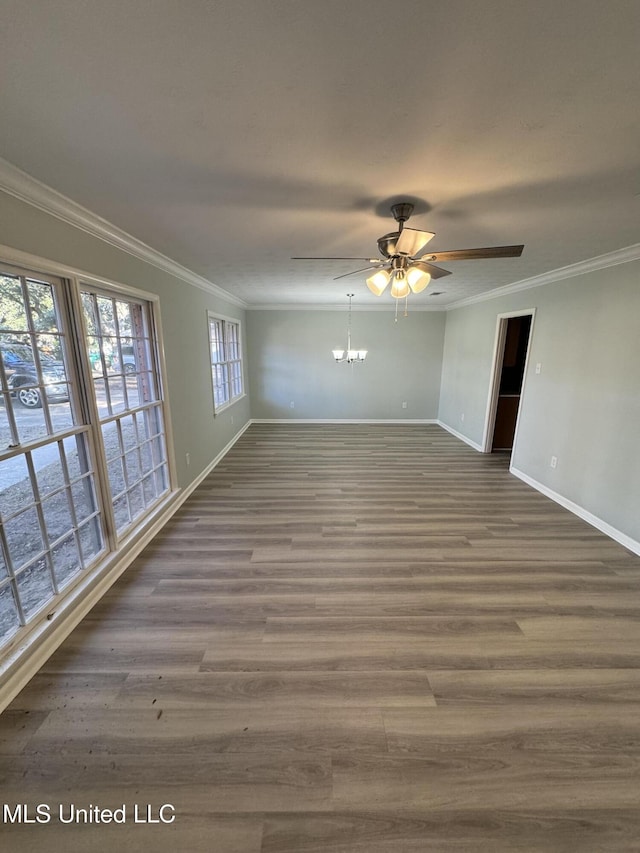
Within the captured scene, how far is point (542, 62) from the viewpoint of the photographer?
93cm

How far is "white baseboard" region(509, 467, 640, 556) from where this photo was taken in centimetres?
267

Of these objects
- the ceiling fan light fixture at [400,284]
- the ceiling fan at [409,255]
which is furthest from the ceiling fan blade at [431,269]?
the ceiling fan light fixture at [400,284]

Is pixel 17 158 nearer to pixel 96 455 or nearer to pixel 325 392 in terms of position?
pixel 96 455

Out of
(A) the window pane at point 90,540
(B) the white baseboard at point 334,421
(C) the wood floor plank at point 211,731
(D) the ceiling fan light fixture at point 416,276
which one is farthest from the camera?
(B) the white baseboard at point 334,421

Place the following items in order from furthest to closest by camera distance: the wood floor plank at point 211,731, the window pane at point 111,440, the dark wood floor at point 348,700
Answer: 1. the window pane at point 111,440
2. the wood floor plank at point 211,731
3. the dark wood floor at point 348,700

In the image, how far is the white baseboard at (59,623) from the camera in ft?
5.06

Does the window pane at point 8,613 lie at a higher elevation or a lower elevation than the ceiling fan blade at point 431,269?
lower

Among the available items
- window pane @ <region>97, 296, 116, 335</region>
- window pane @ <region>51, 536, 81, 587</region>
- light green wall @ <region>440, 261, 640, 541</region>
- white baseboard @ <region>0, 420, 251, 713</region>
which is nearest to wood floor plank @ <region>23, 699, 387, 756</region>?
white baseboard @ <region>0, 420, 251, 713</region>

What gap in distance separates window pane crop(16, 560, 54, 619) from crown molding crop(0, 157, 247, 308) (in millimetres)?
1911

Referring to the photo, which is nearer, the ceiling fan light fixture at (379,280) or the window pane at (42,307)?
the window pane at (42,307)

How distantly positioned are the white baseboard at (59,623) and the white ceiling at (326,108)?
2228 mm

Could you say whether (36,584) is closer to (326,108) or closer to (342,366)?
(326,108)

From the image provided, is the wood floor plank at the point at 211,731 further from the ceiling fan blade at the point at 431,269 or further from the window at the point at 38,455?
the ceiling fan blade at the point at 431,269

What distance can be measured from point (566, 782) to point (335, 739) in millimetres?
884
